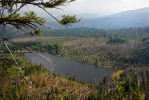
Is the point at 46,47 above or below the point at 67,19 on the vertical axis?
below

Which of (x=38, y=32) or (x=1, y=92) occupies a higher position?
(x=38, y=32)

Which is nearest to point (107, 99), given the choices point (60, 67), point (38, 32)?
point (38, 32)

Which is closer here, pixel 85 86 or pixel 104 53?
pixel 85 86

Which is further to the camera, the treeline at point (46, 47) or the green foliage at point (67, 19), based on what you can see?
the treeline at point (46, 47)

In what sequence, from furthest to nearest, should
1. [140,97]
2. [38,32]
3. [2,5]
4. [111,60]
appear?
[111,60], [140,97], [38,32], [2,5]

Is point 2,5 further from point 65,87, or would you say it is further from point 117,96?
point 65,87

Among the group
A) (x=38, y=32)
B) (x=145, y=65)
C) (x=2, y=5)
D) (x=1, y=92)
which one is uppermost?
(x=2, y=5)

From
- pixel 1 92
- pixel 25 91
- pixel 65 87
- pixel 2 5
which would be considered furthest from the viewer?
pixel 65 87

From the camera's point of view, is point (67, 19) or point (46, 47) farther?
point (46, 47)

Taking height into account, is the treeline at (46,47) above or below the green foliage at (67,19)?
below

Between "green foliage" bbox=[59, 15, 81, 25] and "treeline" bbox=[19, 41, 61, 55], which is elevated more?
"green foliage" bbox=[59, 15, 81, 25]

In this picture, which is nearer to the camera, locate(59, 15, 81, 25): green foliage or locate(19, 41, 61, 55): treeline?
locate(59, 15, 81, 25): green foliage
